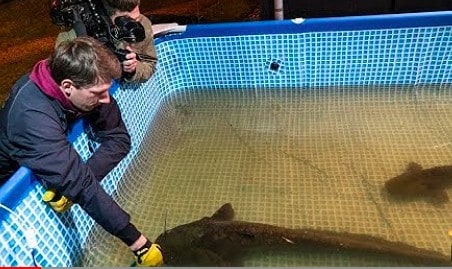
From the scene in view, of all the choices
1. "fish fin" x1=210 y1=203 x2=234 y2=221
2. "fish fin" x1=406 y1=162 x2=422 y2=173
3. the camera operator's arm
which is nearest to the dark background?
the camera operator's arm

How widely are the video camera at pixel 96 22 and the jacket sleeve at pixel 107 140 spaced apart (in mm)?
619

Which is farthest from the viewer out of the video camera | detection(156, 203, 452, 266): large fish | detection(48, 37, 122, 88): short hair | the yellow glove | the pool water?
the video camera

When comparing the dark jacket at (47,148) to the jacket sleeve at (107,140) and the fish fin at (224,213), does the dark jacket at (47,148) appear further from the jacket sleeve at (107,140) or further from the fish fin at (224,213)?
the fish fin at (224,213)

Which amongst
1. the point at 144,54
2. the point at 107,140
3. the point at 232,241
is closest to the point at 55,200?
the point at 107,140

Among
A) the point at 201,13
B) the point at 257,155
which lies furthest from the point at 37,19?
the point at 257,155

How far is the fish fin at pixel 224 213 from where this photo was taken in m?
3.29

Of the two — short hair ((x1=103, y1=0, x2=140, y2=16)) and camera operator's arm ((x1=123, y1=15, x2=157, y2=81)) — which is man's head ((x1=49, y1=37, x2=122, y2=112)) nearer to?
short hair ((x1=103, y1=0, x2=140, y2=16))

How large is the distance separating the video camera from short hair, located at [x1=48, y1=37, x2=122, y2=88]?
3.81ft

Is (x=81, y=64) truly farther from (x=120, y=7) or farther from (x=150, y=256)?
(x=120, y=7)

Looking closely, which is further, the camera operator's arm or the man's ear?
the camera operator's arm

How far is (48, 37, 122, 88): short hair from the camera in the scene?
2.25m

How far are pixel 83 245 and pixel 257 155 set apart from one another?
1689 mm

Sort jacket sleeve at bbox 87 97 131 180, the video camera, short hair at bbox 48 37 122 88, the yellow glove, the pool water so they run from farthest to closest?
1. the video camera
2. the pool water
3. jacket sleeve at bbox 87 97 131 180
4. the yellow glove
5. short hair at bbox 48 37 122 88

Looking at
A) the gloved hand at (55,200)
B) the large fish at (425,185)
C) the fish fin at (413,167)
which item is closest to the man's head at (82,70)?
the gloved hand at (55,200)
